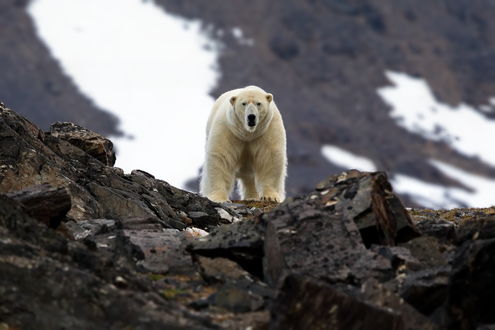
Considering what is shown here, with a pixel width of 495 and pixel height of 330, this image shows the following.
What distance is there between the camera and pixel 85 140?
13984 millimetres

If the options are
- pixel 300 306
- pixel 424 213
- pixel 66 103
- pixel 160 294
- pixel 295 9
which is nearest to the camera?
pixel 300 306

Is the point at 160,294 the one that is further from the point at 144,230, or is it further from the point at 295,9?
the point at 295,9

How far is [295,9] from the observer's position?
12762 centimetres

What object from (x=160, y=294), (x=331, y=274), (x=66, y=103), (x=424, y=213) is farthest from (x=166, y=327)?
(x=66, y=103)

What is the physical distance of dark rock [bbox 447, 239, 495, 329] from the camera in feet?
24.5

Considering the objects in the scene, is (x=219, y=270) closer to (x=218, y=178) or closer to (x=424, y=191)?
(x=218, y=178)

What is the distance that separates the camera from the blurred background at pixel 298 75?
98312 mm

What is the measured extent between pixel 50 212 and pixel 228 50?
11202 cm

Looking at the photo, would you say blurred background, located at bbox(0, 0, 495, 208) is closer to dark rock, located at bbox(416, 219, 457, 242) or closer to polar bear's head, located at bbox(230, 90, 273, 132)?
polar bear's head, located at bbox(230, 90, 273, 132)

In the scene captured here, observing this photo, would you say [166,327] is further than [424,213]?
No

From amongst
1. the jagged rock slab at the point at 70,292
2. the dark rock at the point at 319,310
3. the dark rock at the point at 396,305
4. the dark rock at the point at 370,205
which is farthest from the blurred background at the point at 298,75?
the dark rock at the point at 319,310

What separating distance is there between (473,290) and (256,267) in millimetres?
2133

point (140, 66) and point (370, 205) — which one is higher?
point (140, 66)

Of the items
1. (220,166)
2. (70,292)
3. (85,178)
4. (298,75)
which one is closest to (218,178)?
(220,166)
